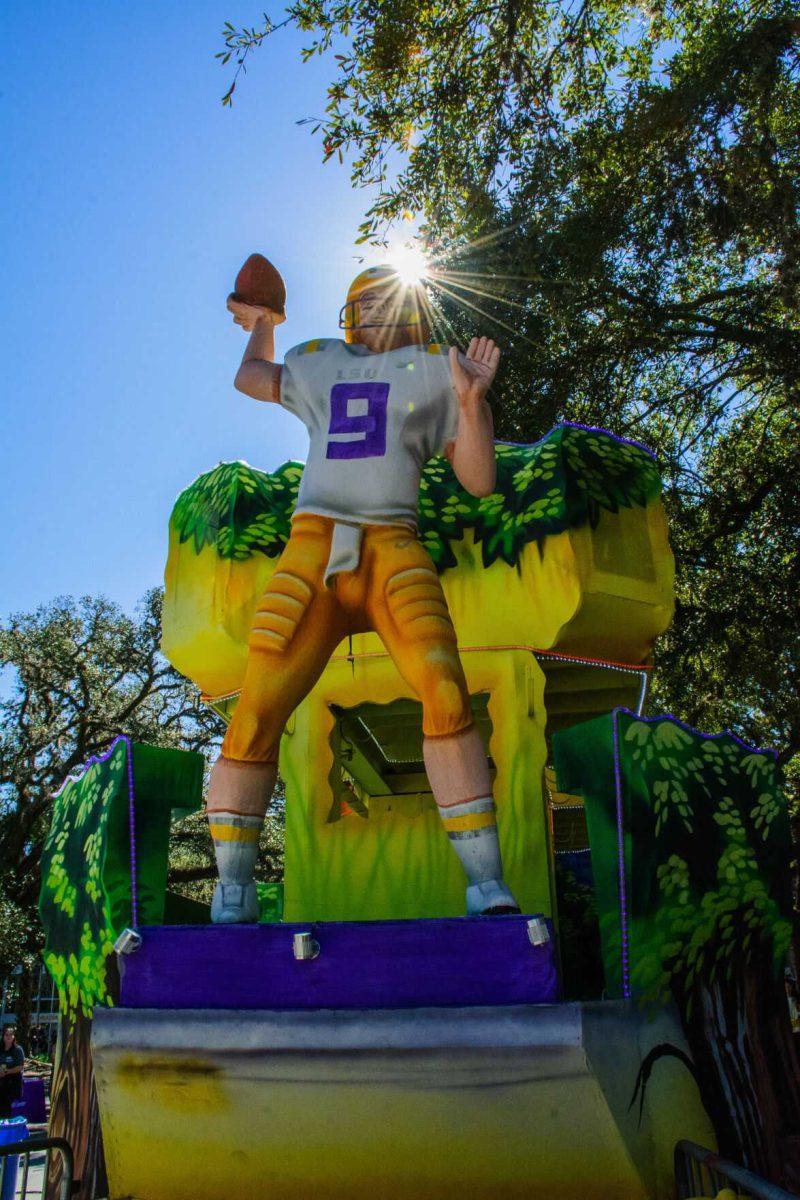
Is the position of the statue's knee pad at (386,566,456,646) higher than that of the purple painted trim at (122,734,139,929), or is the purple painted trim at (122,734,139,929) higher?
the statue's knee pad at (386,566,456,646)

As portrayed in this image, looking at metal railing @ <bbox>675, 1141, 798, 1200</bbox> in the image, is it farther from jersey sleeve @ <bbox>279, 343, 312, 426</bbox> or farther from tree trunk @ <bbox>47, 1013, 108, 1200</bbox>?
jersey sleeve @ <bbox>279, 343, 312, 426</bbox>

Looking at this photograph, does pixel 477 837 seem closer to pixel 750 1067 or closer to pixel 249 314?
pixel 750 1067

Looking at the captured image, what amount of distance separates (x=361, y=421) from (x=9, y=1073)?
815cm

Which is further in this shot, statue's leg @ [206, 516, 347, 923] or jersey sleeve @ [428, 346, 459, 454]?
jersey sleeve @ [428, 346, 459, 454]

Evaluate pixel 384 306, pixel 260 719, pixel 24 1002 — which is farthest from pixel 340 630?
pixel 24 1002

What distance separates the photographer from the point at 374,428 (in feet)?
11.9

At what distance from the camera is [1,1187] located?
374cm

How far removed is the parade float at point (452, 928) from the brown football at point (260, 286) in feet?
3.07

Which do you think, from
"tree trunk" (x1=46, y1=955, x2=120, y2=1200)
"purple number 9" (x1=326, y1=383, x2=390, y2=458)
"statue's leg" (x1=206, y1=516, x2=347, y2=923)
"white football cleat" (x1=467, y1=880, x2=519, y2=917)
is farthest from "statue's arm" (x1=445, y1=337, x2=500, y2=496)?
"tree trunk" (x1=46, y1=955, x2=120, y2=1200)

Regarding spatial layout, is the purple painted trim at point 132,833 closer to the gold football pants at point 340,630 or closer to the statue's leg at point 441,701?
the gold football pants at point 340,630

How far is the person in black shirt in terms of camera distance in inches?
361

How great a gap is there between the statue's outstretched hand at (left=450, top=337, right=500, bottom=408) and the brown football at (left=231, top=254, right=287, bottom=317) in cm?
89

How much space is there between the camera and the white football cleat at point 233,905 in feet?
10.8

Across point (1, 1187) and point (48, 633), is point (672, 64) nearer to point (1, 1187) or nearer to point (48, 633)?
point (1, 1187)
